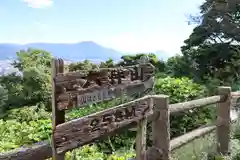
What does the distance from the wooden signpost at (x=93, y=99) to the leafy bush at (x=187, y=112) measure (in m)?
2.89

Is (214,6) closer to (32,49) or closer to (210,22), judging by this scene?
(210,22)

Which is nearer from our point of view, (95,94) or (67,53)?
(95,94)

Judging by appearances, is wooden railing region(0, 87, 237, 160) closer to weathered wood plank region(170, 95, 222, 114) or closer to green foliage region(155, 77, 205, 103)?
weathered wood plank region(170, 95, 222, 114)

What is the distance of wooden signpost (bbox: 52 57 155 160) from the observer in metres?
1.43

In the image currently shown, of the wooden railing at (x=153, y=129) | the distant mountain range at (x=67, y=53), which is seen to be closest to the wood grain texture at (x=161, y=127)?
the wooden railing at (x=153, y=129)

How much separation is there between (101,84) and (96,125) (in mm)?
207

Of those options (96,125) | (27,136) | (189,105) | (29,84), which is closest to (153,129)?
(189,105)

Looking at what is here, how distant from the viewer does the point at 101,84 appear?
170 cm

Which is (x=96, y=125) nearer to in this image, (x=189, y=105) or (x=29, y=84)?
Result: (x=189, y=105)

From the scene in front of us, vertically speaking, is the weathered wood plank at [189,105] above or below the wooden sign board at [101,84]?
below

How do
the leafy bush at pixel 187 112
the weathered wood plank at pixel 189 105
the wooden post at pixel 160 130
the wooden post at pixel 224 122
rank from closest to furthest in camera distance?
the wooden post at pixel 160 130 → the weathered wood plank at pixel 189 105 → the wooden post at pixel 224 122 → the leafy bush at pixel 187 112

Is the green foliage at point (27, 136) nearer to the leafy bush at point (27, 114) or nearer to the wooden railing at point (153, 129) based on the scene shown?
the wooden railing at point (153, 129)

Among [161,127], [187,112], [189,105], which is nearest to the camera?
[161,127]

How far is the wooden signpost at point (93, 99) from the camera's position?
56.5 inches
